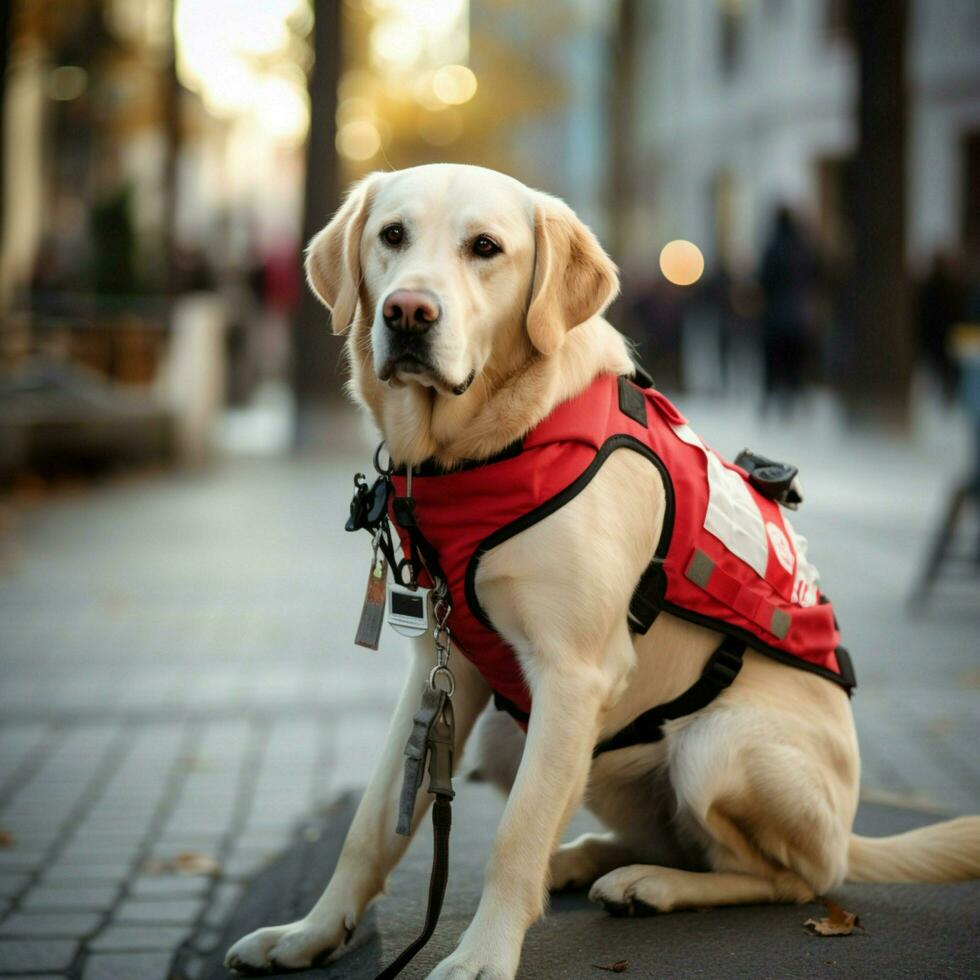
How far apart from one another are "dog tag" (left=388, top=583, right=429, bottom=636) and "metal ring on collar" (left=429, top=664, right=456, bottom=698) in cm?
9

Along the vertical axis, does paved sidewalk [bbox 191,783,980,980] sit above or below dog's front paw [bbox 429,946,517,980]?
below

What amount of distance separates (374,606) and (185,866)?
58.2 inches

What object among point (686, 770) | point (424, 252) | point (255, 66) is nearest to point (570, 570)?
point (686, 770)

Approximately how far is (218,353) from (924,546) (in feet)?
30.2

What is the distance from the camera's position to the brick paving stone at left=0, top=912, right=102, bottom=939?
12.2 ft

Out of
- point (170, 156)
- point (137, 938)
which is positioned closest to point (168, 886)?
point (137, 938)

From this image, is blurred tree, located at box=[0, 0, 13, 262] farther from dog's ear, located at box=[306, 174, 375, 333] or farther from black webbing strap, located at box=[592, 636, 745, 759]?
black webbing strap, located at box=[592, 636, 745, 759]

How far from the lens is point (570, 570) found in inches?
116

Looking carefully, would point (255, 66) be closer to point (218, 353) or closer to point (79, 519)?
point (218, 353)

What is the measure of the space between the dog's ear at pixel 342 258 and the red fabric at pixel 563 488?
0.47 metres

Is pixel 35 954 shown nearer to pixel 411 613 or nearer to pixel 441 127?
pixel 411 613

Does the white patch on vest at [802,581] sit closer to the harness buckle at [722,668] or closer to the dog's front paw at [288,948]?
the harness buckle at [722,668]

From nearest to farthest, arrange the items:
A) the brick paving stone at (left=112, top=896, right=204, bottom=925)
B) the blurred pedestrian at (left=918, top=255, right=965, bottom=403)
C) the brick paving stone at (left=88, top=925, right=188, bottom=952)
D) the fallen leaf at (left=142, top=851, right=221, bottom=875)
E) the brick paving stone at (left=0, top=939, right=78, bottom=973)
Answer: the brick paving stone at (left=0, top=939, right=78, bottom=973) < the brick paving stone at (left=88, top=925, right=188, bottom=952) < the brick paving stone at (left=112, top=896, right=204, bottom=925) < the fallen leaf at (left=142, top=851, right=221, bottom=875) < the blurred pedestrian at (left=918, top=255, right=965, bottom=403)

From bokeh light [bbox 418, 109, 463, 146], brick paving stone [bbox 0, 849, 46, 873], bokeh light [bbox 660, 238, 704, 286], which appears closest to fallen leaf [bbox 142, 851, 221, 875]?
brick paving stone [bbox 0, 849, 46, 873]
